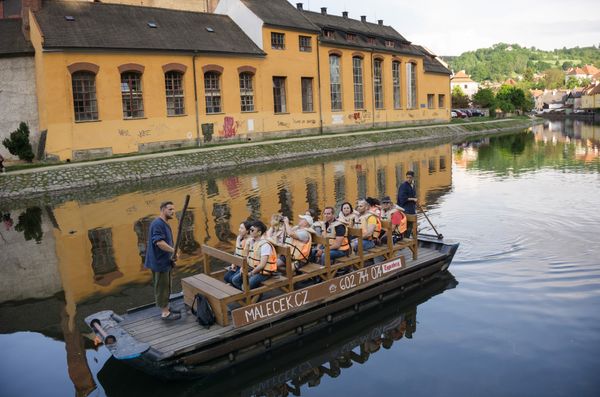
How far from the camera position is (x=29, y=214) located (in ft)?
74.9

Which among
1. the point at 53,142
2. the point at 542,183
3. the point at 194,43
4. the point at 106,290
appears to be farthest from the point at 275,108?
the point at 106,290

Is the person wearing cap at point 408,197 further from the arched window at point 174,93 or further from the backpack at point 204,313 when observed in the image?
the arched window at point 174,93

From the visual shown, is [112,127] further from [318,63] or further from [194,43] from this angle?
[318,63]

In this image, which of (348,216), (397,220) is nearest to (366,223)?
(348,216)

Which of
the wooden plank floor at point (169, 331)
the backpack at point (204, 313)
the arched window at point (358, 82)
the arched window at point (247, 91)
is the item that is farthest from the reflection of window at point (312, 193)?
the arched window at point (358, 82)

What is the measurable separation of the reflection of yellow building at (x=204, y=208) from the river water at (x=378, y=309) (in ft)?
0.34

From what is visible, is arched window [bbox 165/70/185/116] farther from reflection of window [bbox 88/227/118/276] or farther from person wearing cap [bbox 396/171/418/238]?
person wearing cap [bbox 396/171/418/238]

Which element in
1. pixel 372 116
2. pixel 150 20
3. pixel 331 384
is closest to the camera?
pixel 331 384

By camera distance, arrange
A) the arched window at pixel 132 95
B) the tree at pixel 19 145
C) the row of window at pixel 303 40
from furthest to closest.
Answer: the row of window at pixel 303 40 < the arched window at pixel 132 95 < the tree at pixel 19 145

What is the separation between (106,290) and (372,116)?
45.0 meters

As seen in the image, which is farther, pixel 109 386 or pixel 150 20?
pixel 150 20

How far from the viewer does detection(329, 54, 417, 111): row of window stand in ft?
167

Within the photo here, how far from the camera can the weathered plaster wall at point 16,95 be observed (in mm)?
33375

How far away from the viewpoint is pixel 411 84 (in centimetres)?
6216
